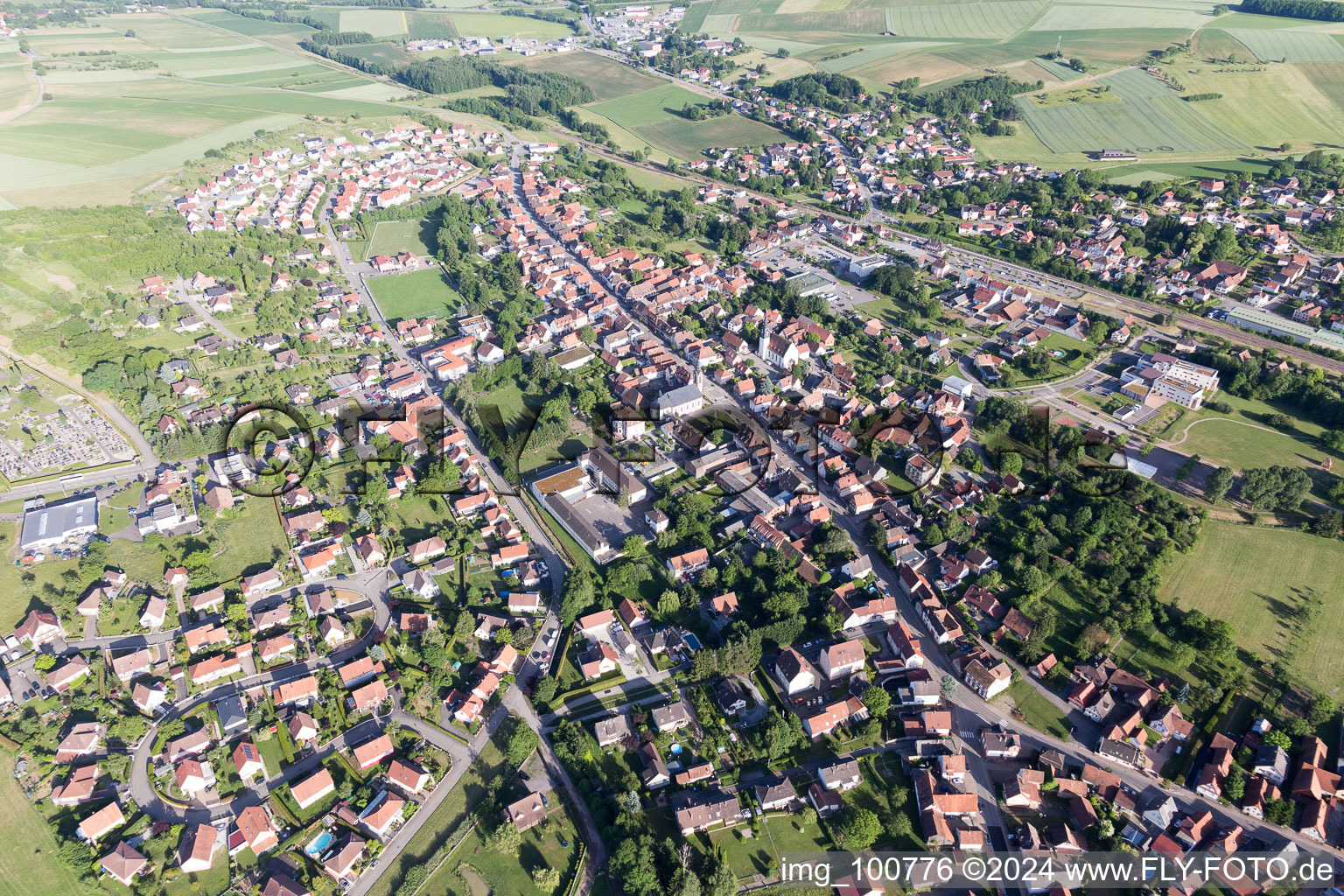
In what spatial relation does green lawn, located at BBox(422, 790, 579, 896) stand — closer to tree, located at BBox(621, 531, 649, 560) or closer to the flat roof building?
tree, located at BBox(621, 531, 649, 560)

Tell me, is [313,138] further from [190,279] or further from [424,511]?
[424,511]

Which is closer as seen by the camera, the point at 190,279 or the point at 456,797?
the point at 456,797

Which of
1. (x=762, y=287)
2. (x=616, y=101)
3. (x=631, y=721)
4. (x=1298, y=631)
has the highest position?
(x=616, y=101)

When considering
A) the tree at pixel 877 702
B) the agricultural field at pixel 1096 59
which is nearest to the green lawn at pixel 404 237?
the tree at pixel 877 702

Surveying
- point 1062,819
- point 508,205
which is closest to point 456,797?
point 1062,819

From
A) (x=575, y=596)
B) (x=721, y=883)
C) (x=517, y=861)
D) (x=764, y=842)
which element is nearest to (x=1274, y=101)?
(x=575, y=596)

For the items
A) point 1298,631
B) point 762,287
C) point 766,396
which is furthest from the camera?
point 762,287
